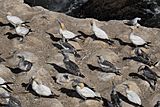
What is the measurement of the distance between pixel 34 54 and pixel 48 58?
447mm

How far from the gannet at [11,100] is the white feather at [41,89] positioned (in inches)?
29.7

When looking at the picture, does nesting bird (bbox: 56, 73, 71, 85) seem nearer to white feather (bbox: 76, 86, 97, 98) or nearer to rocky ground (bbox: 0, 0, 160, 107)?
rocky ground (bbox: 0, 0, 160, 107)

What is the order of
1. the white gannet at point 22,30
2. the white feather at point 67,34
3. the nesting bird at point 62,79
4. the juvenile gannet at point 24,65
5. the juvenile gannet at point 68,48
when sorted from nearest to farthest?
the nesting bird at point 62,79 < the juvenile gannet at point 24,65 < the juvenile gannet at point 68,48 < the white gannet at point 22,30 < the white feather at point 67,34

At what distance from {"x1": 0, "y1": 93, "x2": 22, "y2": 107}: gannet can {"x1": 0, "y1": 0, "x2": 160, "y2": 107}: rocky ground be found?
0.46 metres

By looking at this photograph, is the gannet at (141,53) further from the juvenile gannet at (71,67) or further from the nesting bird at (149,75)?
the juvenile gannet at (71,67)

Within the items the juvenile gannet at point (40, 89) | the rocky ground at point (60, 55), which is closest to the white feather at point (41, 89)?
the juvenile gannet at point (40, 89)

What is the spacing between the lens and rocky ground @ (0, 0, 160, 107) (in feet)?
62.4

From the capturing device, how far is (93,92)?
742 inches

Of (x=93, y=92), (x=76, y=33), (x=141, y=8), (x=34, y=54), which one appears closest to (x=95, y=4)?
(x=141, y=8)

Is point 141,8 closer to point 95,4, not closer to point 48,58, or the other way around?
point 95,4

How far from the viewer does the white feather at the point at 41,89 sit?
18547 mm

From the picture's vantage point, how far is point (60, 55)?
20719 millimetres

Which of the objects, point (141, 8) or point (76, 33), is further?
point (141, 8)

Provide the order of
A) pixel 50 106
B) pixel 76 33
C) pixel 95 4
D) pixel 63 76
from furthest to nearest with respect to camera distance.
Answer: pixel 95 4 → pixel 76 33 → pixel 63 76 → pixel 50 106
